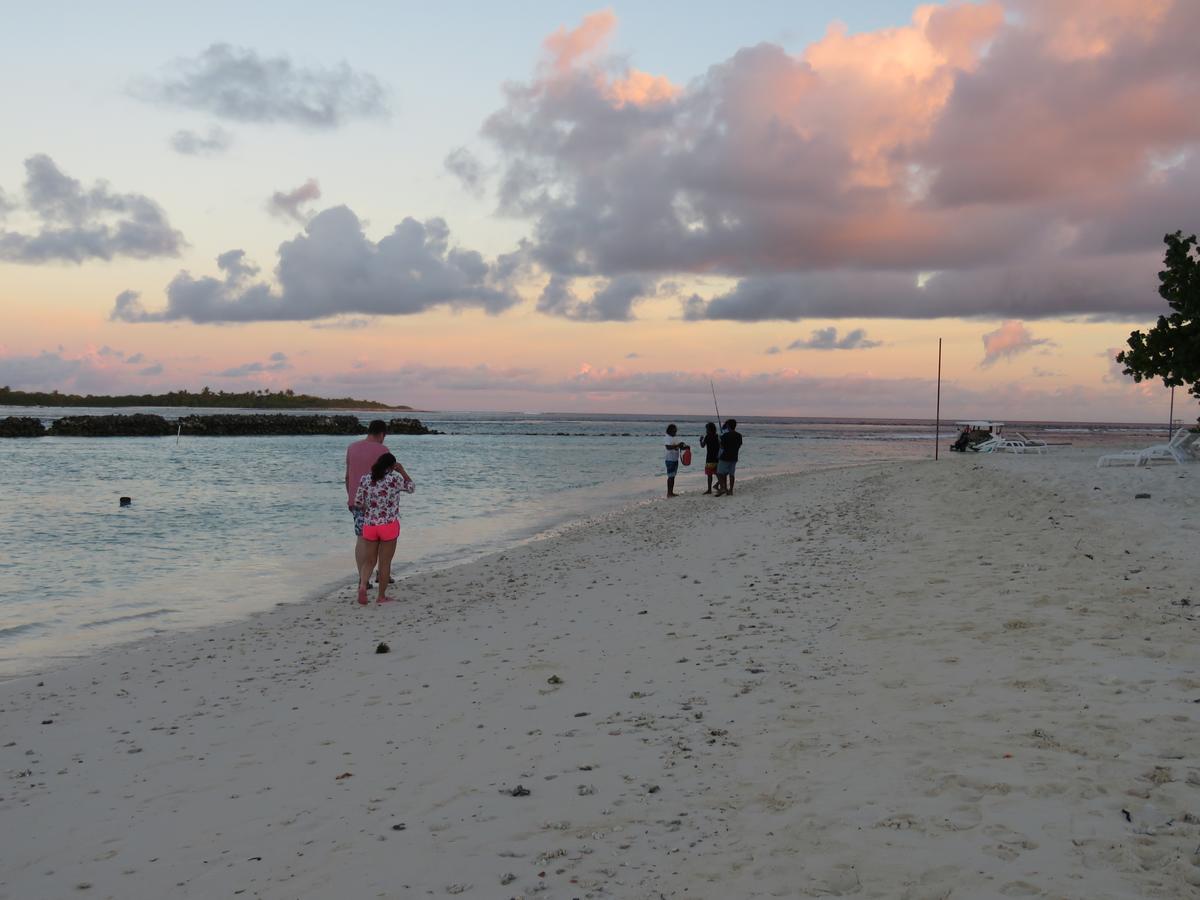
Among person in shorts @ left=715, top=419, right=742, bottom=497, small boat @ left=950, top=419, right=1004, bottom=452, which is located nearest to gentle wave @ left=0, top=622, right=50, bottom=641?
person in shorts @ left=715, top=419, right=742, bottom=497

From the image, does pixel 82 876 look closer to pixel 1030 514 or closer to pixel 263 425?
pixel 1030 514

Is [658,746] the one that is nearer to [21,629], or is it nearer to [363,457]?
[363,457]

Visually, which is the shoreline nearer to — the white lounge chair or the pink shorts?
the pink shorts

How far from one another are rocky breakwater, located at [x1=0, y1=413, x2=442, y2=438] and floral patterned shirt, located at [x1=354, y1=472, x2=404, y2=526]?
64260mm

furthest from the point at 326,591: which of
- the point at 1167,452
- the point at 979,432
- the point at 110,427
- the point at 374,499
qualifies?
the point at 110,427

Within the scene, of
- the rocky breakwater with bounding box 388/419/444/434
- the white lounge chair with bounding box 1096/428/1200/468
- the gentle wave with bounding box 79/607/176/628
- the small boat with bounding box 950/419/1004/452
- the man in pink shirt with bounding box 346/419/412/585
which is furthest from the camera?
the rocky breakwater with bounding box 388/419/444/434

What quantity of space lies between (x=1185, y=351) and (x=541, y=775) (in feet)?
99.0

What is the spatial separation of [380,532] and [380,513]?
0.97 feet

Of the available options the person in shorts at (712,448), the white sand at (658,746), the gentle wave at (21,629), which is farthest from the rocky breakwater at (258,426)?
the white sand at (658,746)

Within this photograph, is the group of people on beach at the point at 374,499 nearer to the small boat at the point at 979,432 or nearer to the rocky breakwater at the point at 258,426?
the small boat at the point at 979,432

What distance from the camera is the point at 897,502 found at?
1830 cm

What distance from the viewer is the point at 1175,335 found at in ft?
92.2

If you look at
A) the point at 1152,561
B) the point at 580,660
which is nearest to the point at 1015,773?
the point at 580,660

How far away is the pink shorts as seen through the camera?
11.2 m
